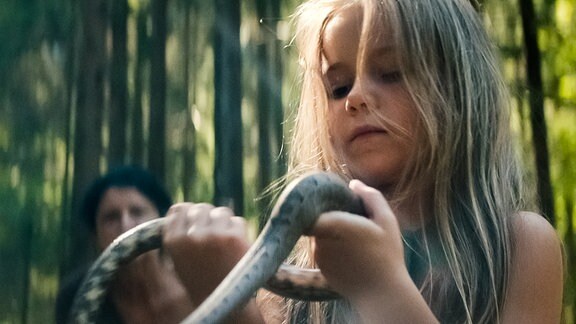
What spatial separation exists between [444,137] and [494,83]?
4.5 inches

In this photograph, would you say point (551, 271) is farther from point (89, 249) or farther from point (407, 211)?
point (89, 249)

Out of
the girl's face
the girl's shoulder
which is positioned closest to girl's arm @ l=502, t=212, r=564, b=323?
the girl's shoulder

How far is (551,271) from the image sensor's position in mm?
1020

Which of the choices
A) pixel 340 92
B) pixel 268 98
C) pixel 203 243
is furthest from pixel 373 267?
pixel 268 98

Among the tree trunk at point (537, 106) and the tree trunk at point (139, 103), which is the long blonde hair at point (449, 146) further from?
the tree trunk at point (537, 106)

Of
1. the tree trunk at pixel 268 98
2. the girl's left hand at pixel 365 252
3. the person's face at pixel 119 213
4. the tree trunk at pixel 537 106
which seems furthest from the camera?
the tree trunk at pixel 537 106

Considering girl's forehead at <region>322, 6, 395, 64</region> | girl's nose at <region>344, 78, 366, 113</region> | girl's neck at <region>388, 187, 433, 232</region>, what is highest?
girl's forehead at <region>322, 6, 395, 64</region>

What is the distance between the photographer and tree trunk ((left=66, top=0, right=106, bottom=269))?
116 cm

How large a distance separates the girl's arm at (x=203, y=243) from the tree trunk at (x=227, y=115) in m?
0.39

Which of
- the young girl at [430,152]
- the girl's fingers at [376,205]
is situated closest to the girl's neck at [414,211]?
the young girl at [430,152]

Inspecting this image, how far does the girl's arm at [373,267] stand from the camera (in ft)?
2.79

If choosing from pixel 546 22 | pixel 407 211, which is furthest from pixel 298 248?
pixel 546 22

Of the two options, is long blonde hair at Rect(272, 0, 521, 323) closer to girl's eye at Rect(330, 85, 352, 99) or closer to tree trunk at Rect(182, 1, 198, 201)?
girl's eye at Rect(330, 85, 352, 99)

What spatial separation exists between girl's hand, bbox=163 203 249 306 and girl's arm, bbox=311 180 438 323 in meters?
0.07
